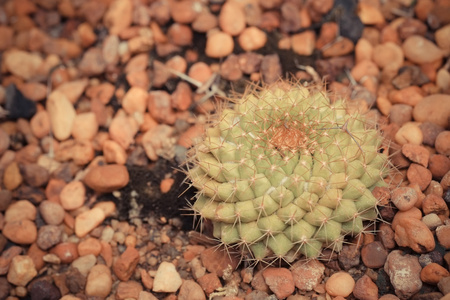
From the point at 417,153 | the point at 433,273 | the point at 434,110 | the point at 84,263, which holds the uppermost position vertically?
the point at 434,110

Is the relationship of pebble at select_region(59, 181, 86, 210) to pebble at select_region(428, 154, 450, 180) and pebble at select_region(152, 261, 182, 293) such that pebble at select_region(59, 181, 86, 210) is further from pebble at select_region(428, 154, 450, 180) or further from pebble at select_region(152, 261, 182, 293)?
pebble at select_region(428, 154, 450, 180)

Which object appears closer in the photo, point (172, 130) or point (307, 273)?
point (307, 273)

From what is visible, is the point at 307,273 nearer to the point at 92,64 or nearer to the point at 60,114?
the point at 60,114

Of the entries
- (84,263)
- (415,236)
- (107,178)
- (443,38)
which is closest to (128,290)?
(84,263)

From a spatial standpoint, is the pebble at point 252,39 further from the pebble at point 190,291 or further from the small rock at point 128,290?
the small rock at point 128,290

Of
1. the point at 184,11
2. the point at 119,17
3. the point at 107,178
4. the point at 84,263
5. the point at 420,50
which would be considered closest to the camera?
the point at 84,263

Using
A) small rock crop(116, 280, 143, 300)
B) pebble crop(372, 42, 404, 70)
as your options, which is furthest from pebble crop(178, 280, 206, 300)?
pebble crop(372, 42, 404, 70)

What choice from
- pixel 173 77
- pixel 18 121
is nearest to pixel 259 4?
pixel 173 77

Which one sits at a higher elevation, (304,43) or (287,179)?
(304,43)
